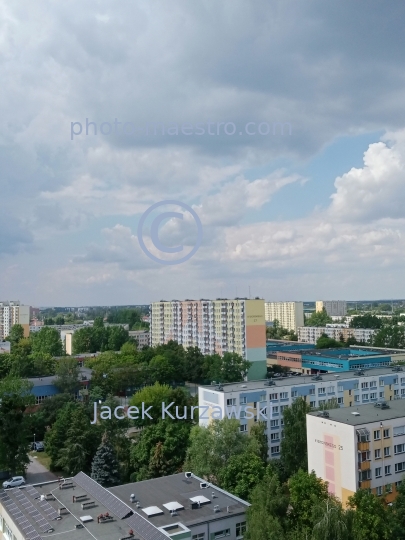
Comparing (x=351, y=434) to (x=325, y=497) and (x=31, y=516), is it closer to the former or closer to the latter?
(x=325, y=497)

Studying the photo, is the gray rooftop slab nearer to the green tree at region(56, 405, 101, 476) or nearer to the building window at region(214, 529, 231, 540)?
the building window at region(214, 529, 231, 540)

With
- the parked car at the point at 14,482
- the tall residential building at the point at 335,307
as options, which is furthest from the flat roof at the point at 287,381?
the tall residential building at the point at 335,307

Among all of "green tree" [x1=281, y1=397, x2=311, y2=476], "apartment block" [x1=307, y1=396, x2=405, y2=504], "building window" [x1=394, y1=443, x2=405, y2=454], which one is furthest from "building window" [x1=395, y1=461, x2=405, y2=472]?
"green tree" [x1=281, y1=397, x2=311, y2=476]


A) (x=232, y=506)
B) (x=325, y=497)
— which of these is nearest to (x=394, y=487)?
(x=325, y=497)

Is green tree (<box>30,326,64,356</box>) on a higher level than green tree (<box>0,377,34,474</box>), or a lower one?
higher

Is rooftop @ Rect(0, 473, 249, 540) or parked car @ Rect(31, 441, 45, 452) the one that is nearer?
rooftop @ Rect(0, 473, 249, 540)

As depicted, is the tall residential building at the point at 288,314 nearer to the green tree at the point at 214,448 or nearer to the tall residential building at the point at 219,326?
the tall residential building at the point at 219,326
